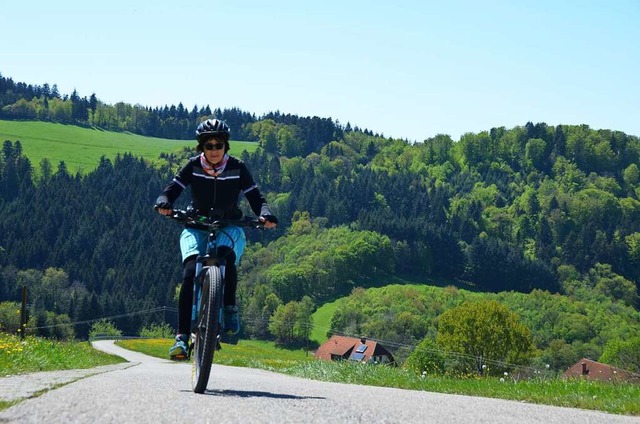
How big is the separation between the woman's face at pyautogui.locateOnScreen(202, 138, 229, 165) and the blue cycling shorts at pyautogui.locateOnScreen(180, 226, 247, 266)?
79 centimetres

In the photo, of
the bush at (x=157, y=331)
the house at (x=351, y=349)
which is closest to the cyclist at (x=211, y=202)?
the house at (x=351, y=349)

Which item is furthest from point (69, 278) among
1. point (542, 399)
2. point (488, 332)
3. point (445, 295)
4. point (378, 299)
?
point (542, 399)

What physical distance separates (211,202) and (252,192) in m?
0.59

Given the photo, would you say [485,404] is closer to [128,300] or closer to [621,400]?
[621,400]

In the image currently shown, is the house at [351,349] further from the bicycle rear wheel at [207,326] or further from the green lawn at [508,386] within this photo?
the bicycle rear wheel at [207,326]

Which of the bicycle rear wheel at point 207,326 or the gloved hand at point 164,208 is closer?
the bicycle rear wheel at point 207,326

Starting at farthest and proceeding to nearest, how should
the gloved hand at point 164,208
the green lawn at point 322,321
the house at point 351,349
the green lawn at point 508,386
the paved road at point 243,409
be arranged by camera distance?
the green lawn at point 322,321
the house at point 351,349
the green lawn at point 508,386
the gloved hand at point 164,208
the paved road at point 243,409

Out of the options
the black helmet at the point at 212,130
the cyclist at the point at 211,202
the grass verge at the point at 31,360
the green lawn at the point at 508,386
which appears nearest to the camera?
the cyclist at the point at 211,202

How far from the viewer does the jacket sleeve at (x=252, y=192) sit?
10.2m

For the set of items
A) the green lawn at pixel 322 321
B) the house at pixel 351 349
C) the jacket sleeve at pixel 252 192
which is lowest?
the green lawn at pixel 322 321

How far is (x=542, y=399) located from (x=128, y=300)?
153468 mm

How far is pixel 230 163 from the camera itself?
10.2 meters

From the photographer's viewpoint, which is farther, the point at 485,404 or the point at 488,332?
the point at 488,332

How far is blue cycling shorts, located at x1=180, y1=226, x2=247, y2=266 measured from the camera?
972cm
